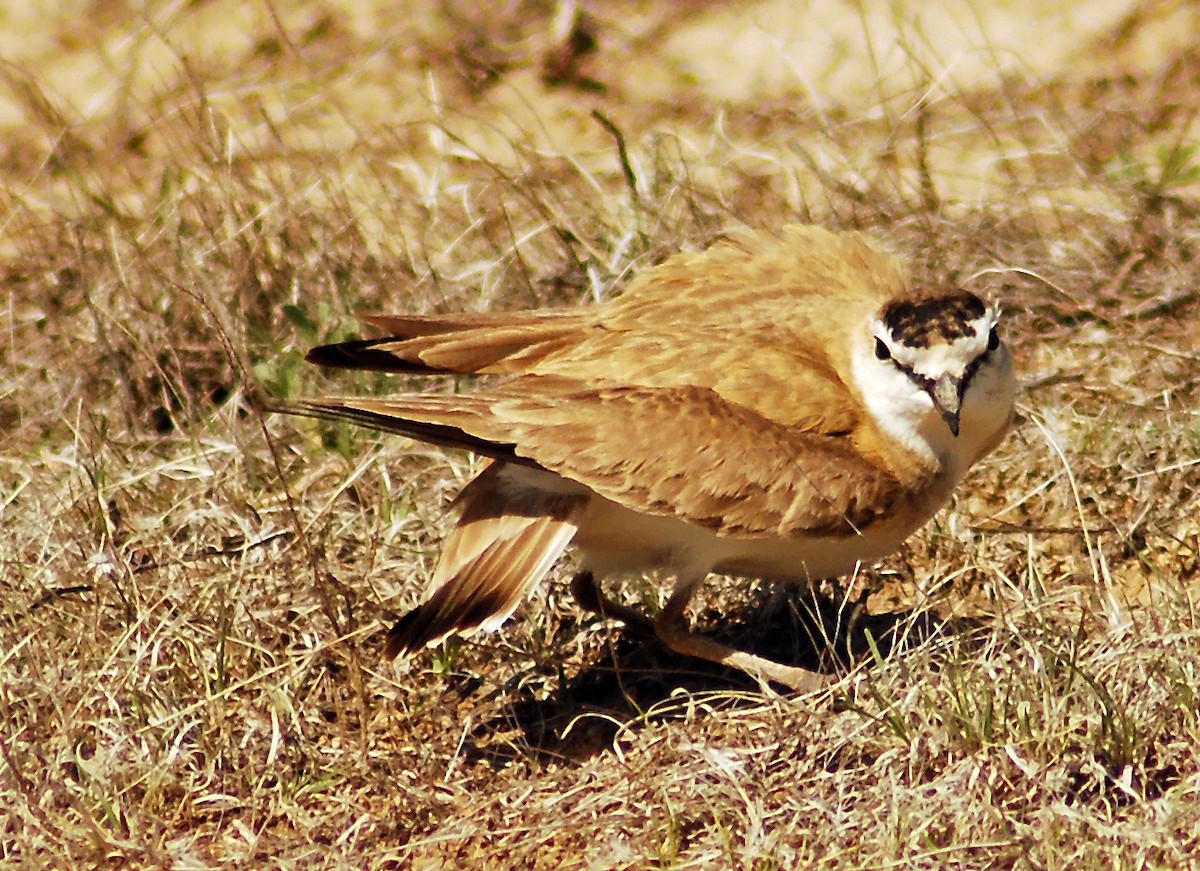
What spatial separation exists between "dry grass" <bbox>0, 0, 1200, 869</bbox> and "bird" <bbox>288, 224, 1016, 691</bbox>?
333mm

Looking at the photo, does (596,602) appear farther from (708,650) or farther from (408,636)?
(408,636)

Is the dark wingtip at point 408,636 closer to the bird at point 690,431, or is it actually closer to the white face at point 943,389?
the bird at point 690,431

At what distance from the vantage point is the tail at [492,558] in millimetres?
4277

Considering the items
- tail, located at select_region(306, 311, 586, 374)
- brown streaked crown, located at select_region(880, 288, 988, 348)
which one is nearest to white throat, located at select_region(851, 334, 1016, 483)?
A: brown streaked crown, located at select_region(880, 288, 988, 348)

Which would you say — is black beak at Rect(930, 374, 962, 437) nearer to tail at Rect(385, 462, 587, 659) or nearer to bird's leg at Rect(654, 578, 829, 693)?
bird's leg at Rect(654, 578, 829, 693)

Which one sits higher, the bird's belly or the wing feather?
the wing feather

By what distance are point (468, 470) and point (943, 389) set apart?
1.68m

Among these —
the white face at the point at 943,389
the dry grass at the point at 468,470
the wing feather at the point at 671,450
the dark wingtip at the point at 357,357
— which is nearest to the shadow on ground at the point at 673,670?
the dry grass at the point at 468,470

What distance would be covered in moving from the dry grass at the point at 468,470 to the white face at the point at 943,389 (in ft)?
1.41

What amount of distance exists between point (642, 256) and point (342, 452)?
50.3 inches

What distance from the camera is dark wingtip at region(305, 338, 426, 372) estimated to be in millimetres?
4637

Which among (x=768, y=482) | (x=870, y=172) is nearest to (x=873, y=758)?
(x=768, y=482)

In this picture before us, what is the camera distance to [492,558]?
439 centimetres

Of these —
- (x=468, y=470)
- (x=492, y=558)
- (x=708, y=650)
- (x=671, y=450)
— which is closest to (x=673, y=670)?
(x=708, y=650)
